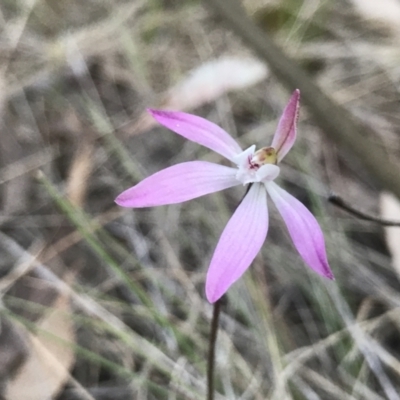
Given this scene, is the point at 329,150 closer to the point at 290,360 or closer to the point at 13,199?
the point at 290,360

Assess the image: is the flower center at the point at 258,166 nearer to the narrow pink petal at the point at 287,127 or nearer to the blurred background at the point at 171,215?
the narrow pink petal at the point at 287,127

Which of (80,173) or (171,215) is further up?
(80,173)

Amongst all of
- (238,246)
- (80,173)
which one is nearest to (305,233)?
(238,246)

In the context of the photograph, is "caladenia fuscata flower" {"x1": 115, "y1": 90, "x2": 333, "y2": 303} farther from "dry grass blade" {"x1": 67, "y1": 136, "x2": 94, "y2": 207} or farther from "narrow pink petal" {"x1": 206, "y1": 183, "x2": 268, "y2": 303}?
"dry grass blade" {"x1": 67, "y1": 136, "x2": 94, "y2": 207}

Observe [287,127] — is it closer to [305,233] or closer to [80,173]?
[305,233]

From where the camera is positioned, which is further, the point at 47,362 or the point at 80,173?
the point at 80,173

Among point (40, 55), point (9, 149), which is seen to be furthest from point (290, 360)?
point (40, 55)

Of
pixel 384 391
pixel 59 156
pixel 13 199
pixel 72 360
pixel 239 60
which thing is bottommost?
pixel 384 391
